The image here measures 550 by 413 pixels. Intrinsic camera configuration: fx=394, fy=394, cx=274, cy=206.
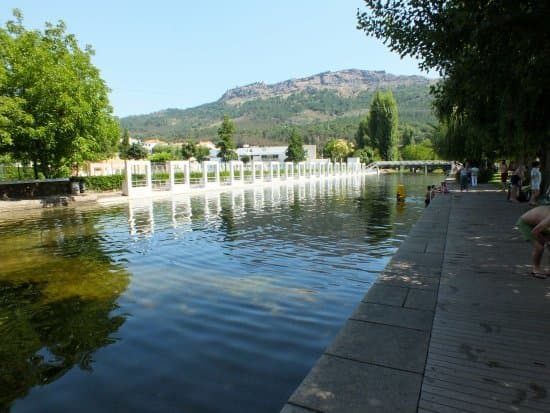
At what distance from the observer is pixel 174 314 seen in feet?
19.6

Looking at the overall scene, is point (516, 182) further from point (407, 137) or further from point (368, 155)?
point (407, 137)

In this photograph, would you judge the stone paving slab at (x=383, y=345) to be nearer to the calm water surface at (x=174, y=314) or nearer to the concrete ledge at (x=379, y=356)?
the concrete ledge at (x=379, y=356)

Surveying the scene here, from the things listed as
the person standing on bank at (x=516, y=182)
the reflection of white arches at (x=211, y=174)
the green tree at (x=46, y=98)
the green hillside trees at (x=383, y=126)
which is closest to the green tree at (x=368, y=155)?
the green hillside trees at (x=383, y=126)

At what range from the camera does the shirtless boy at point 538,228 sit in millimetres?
5723

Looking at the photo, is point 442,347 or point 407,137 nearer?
point 442,347

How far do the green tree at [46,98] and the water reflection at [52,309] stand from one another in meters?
15.3

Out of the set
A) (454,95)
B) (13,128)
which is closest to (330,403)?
(454,95)

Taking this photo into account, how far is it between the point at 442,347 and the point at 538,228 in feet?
9.91

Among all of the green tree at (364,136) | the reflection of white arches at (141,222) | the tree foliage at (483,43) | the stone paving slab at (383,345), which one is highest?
the green tree at (364,136)

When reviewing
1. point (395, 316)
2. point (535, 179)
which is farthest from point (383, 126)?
point (395, 316)

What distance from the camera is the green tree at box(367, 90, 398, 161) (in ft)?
321

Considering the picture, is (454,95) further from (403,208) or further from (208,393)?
(403,208)

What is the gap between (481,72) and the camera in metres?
6.14

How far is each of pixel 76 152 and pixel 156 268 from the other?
885 inches
